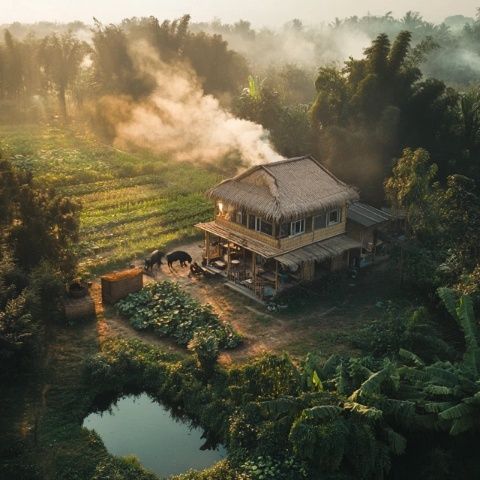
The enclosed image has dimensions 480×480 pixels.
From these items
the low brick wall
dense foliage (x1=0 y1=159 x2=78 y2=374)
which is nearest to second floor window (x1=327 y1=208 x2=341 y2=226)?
the low brick wall

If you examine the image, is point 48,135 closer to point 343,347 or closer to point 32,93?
point 32,93

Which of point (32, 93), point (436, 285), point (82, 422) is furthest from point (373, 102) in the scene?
point (32, 93)

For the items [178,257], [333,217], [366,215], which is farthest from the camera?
[366,215]

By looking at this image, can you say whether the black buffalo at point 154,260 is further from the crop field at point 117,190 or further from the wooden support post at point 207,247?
the wooden support post at point 207,247

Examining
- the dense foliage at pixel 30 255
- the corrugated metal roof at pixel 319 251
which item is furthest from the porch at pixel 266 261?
the dense foliage at pixel 30 255

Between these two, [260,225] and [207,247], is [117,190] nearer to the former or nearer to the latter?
[207,247]

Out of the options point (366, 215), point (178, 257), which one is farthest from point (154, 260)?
point (366, 215)
